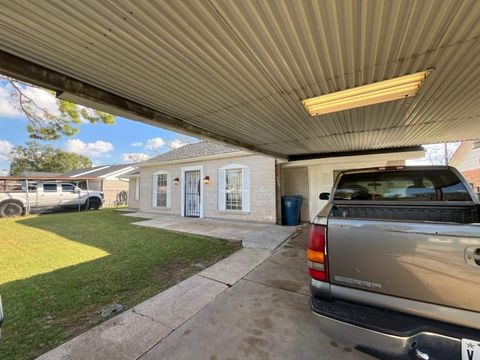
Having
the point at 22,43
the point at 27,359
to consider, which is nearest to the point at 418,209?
the point at 22,43

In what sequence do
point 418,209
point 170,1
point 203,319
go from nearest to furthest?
point 170,1 → point 418,209 → point 203,319

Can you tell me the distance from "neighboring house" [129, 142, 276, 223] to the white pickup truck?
5806mm

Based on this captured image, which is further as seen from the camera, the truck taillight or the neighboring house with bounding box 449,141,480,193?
the neighboring house with bounding box 449,141,480,193

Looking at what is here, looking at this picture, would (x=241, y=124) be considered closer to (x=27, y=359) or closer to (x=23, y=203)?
(x=27, y=359)

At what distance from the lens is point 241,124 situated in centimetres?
416

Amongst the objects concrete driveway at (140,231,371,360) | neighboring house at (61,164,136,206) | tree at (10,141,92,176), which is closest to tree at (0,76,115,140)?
concrete driveway at (140,231,371,360)

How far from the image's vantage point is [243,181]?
356 inches

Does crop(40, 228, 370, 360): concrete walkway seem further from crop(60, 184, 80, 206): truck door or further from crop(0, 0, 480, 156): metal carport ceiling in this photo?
crop(60, 184, 80, 206): truck door

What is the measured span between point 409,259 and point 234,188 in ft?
26.5

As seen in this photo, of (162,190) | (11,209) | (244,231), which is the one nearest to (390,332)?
(244,231)

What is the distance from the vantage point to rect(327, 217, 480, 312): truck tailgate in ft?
4.52

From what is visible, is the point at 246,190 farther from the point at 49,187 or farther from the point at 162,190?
the point at 49,187

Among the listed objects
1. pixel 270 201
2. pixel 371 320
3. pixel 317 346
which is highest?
pixel 270 201

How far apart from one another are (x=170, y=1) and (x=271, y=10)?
28.1 inches
